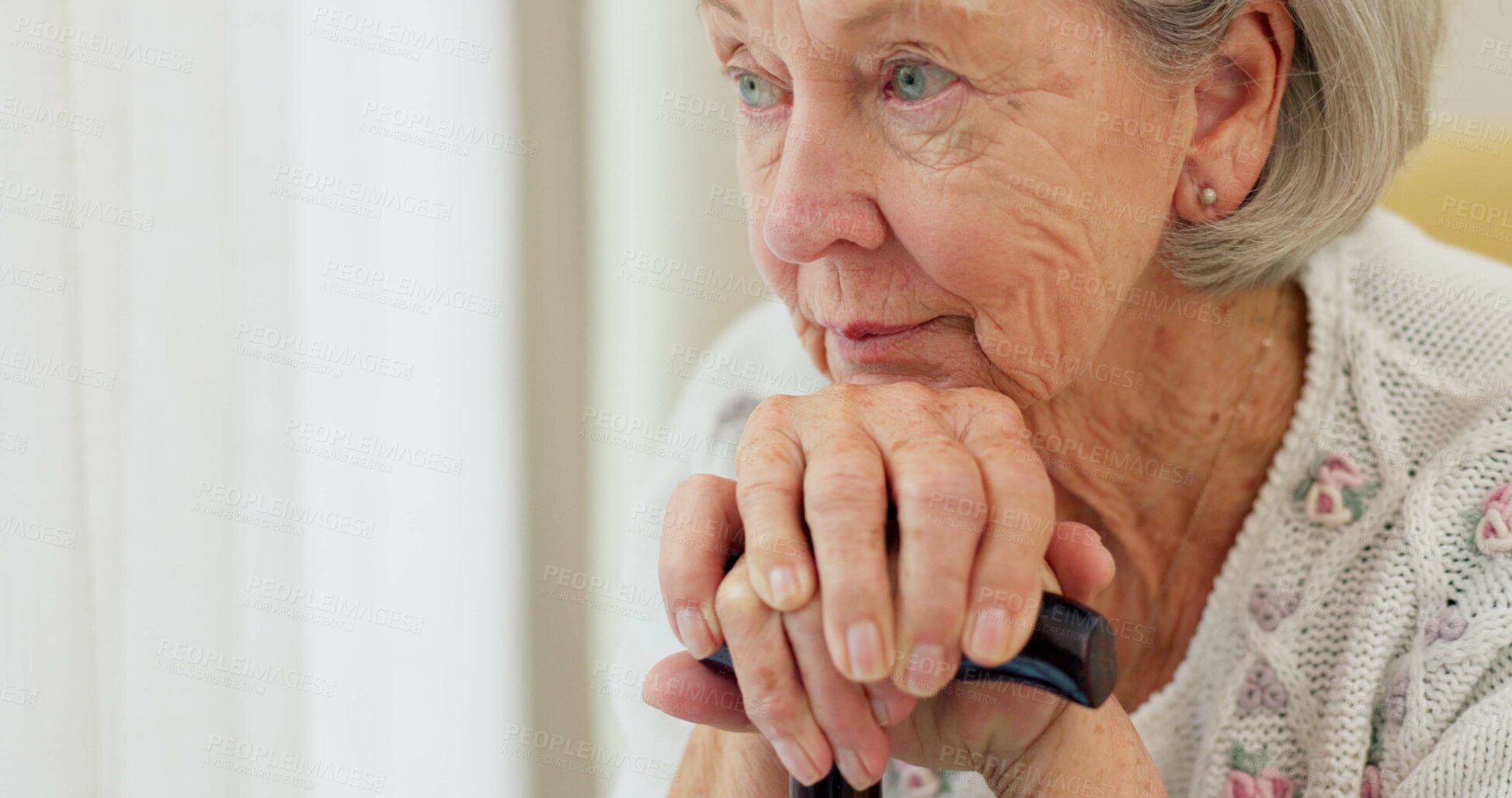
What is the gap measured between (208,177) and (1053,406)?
84 centimetres

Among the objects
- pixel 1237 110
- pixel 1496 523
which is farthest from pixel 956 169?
pixel 1496 523

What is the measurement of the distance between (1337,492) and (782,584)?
0.64m

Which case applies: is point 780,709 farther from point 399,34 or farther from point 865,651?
point 399,34

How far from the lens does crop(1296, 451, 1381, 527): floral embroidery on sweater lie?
107 centimetres

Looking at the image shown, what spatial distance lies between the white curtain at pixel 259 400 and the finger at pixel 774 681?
2.04ft

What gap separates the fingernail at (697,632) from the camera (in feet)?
2.38

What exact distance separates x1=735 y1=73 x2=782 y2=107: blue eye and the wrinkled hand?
333 mm

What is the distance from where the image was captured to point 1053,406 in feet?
3.84

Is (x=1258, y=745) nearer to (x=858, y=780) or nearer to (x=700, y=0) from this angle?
(x=858, y=780)

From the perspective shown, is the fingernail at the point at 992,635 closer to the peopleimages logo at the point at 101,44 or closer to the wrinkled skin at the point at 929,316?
the wrinkled skin at the point at 929,316

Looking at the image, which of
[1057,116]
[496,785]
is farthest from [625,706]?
[1057,116]

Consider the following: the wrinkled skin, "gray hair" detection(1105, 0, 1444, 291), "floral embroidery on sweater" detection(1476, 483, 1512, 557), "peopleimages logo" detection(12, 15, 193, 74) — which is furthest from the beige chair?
"peopleimages logo" detection(12, 15, 193, 74)

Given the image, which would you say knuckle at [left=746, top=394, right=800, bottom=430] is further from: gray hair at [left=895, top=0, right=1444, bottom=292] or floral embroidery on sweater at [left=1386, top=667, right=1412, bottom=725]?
floral embroidery on sweater at [left=1386, top=667, right=1412, bottom=725]

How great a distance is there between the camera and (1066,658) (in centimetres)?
63
